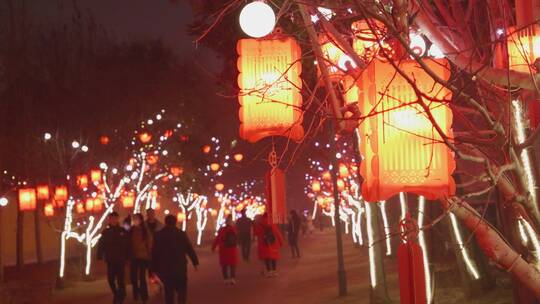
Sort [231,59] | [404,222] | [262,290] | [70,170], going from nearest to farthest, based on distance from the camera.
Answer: [404,222]
[231,59]
[262,290]
[70,170]

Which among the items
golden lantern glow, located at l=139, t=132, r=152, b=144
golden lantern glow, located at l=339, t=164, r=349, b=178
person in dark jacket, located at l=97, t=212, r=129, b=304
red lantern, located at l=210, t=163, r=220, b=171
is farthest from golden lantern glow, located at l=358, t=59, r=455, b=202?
red lantern, located at l=210, t=163, r=220, b=171

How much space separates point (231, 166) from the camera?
55969 millimetres

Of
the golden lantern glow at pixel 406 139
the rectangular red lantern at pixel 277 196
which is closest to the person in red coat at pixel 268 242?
the rectangular red lantern at pixel 277 196

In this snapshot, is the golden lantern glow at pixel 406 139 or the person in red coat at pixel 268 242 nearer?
the golden lantern glow at pixel 406 139

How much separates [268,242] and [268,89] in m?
14.8

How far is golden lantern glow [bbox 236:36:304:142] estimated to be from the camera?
9039 mm

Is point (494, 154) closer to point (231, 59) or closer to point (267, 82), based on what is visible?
point (267, 82)

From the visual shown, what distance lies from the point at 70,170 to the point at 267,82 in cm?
1781

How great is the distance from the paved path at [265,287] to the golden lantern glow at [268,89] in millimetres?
8342

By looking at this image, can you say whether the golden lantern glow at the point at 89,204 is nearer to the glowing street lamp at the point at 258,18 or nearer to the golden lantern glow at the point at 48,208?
the golden lantern glow at the point at 48,208

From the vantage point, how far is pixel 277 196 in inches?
387

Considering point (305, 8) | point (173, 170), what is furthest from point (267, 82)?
point (173, 170)

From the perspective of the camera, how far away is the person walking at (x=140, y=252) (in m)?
17.3

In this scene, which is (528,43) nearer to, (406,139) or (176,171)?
(406,139)
